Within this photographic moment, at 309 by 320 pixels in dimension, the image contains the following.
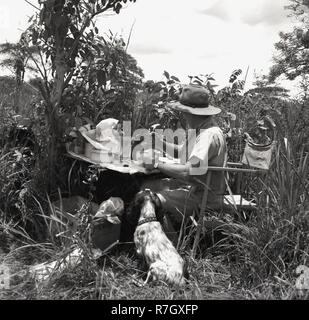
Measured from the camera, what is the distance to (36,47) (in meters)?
4.54

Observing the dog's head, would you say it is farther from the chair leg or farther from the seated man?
the chair leg

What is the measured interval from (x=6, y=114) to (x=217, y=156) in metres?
2.30

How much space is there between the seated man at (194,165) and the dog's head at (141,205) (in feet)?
0.38

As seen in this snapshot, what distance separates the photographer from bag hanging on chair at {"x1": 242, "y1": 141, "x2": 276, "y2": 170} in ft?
12.2

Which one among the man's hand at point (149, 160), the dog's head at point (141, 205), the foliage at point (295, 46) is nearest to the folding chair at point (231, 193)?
the dog's head at point (141, 205)

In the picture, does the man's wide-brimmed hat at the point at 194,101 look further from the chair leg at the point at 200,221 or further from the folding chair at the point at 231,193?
the chair leg at the point at 200,221

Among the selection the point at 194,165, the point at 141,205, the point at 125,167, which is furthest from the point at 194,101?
the point at 141,205

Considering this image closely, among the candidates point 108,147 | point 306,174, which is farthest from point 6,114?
point 306,174

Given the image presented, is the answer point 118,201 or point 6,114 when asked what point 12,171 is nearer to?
point 6,114

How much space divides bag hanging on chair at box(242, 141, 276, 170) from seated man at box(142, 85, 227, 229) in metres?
0.23

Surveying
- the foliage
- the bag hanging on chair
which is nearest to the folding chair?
the bag hanging on chair

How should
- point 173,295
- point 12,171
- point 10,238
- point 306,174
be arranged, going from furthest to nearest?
1. point 12,171
2. point 10,238
3. point 306,174
4. point 173,295

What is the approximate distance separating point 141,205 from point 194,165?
0.51 metres

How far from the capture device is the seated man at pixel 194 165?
11.6ft
